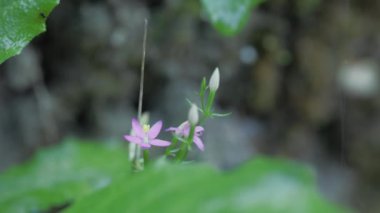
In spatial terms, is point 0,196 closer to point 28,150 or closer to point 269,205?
point 28,150

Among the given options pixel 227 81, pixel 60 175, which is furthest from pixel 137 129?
pixel 227 81

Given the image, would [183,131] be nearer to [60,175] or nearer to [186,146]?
[186,146]

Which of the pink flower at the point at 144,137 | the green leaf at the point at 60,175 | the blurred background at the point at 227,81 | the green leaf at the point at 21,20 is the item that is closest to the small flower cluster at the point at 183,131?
the pink flower at the point at 144,137

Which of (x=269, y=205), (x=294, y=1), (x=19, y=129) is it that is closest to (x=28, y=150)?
(x=19, y=129)

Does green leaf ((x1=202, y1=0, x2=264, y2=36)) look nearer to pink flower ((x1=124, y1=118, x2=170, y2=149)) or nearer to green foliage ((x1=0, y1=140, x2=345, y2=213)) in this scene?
pink flower ((x1=124, y1=118, x2=170, y2=149))

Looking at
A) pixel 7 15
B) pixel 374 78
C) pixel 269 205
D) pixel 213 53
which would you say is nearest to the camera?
pixel 269 205

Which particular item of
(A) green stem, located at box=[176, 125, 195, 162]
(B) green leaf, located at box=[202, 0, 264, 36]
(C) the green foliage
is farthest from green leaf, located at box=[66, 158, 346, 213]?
(B) green leaf, located at box=[202, 0, 264, 36]

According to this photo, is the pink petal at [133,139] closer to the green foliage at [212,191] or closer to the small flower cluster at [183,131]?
the small flower cluster at [183,131]
